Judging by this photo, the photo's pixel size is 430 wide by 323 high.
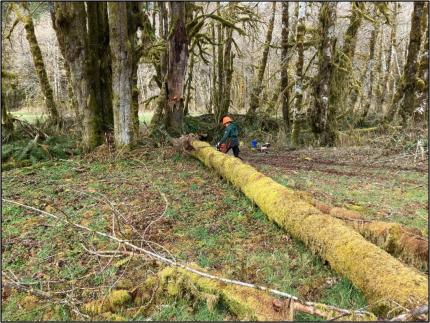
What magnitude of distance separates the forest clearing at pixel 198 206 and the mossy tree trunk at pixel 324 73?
1.6 inches

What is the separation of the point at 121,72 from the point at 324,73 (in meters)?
6.99

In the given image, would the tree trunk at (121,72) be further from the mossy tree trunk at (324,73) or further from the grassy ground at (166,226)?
the mossy tree trunk at (324,73)

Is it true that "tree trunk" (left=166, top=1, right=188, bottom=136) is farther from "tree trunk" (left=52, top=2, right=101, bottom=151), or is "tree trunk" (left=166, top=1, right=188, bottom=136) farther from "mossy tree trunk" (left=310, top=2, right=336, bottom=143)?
"mossy tree trunk" (left=310, top=2, right=336, bottom=143)

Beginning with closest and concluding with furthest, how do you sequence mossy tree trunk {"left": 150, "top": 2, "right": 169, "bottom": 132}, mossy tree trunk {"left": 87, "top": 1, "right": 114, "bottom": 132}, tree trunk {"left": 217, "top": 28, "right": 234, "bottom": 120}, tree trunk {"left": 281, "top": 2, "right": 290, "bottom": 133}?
mossy tree trunk {"left": 87, "top": 1, "right": 114, "bottom": 132}
mossy tree trunk {"left": 150, "top": 2, "right": 169, "bottom": 132}
tree trunk {"left": 281, "top": 2, "right": 290, "bottom": 133}
tree trunk {"left": 217, "top": 28, "right": 234, "bottom": 120}

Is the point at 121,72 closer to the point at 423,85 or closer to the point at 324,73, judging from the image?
the point at 324,73

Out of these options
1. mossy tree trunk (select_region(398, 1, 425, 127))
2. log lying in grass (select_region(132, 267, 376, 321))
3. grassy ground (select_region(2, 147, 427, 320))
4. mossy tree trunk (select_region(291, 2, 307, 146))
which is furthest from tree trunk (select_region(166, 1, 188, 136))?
log lying in grass (select_region(132, 267, 376, 321))

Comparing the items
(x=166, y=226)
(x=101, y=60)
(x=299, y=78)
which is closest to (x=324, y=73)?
(x=299, y=78)

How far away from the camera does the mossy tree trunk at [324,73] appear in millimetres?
12500

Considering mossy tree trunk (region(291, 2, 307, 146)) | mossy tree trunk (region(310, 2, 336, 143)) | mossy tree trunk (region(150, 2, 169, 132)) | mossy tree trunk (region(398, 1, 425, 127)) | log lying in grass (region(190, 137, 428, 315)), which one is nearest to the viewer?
log lying in grass (region(190, 137, 428, 315))

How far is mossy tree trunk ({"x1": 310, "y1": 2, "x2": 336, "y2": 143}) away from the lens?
12500 mm

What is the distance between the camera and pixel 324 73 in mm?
12891

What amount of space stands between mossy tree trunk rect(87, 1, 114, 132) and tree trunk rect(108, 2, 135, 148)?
3.23 ft

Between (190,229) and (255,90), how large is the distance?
13.6 meters

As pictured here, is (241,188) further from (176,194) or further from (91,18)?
(91,18)
